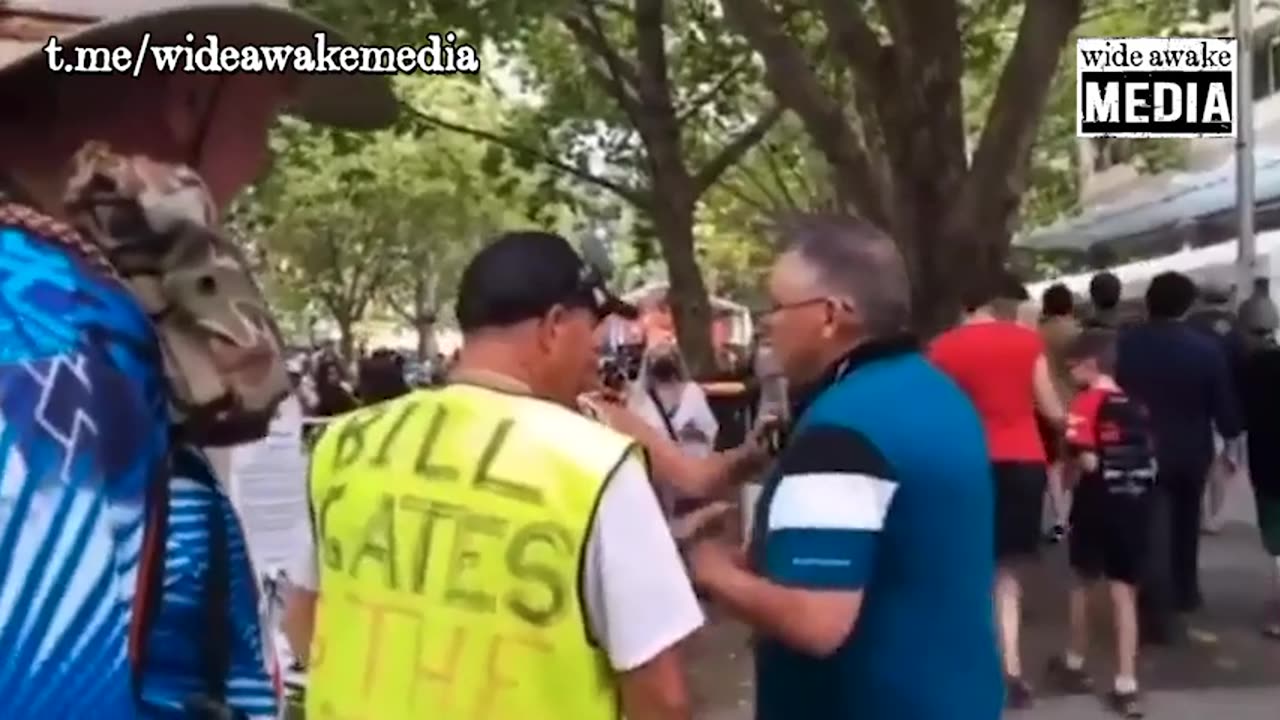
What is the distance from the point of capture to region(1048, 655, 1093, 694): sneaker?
10.5 meters

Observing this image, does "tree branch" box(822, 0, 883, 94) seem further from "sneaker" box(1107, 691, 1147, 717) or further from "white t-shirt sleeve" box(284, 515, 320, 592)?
"white t-shirt sleeve" box(284, 515, 320, 592)


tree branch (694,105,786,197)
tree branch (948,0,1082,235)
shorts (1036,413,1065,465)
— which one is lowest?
shorts (1036,413,1065,465)

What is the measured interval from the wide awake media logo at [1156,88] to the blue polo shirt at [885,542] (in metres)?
9.06

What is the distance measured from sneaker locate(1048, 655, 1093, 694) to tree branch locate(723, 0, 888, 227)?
3.07 metres

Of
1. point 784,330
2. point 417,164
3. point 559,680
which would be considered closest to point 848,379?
point 784,330

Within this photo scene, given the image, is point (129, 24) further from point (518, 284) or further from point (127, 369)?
point (518, 284)

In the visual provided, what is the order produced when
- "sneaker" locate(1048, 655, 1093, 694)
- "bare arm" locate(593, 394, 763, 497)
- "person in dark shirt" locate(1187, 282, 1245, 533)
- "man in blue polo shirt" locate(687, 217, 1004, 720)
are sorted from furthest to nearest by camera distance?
"person in dark shirt" locate(1187, 282, 1245, 533)
"sneaker" locate(1048, 655, 1093, 694)
"bare arm" locate(593, 394, 763, 497)
"man in blue polo shirt" locate(687, 217, 1004, 720)

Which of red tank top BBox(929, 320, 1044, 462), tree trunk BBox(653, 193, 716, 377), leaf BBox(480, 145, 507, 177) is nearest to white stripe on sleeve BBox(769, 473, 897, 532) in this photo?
red tank top BBox(929, 320, 1044, 462)

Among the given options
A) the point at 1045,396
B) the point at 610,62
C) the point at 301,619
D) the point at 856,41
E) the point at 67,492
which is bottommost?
the point at 301,619

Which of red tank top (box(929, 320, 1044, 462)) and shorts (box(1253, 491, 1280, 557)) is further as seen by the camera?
shorts (box(1253, 491, 1280, 557))

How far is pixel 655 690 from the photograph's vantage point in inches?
119

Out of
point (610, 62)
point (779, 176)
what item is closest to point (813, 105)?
point (610, 62)

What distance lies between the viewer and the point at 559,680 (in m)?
3.04

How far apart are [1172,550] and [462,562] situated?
9157 millimetres
